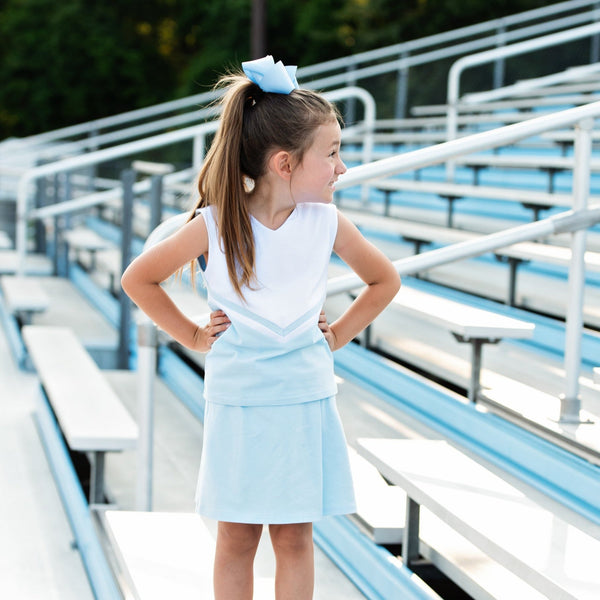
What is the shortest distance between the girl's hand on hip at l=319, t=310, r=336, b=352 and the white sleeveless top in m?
0.07

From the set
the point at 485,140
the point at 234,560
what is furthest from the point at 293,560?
the point at 485,140

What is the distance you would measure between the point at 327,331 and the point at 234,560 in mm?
446

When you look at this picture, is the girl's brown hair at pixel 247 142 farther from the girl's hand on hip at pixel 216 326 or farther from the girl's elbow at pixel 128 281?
the girl's elbow at pixel 128 281

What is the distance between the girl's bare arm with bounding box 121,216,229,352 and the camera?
1.78m

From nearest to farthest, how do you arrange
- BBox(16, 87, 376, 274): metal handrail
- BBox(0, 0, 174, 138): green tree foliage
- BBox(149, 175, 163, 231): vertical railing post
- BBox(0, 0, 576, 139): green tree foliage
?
BBox(149, 175, 163, 231): vertical railing post < BBox(16, 87, 376, 274): metal handrail < BBox(0, 0, 576, 139): green tree foliage < BBox(0, 0, 174, 138): green tree foliage

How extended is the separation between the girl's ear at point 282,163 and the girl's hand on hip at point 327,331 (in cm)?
28

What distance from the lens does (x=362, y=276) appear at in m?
1.90

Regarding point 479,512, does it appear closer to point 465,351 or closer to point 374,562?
point 374,562

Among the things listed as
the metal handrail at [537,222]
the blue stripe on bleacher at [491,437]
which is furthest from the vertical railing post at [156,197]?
the metal handrail at [537,222]

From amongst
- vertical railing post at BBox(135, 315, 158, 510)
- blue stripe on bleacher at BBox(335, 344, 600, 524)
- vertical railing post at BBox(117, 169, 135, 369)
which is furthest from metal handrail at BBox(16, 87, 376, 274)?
vertical railing post at BBox(135, 315, 158, 510)

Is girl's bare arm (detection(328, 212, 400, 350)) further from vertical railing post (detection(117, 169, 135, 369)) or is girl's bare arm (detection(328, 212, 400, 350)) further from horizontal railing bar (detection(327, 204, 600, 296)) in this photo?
vertical railing post (detection(117, 169, 135, 369))

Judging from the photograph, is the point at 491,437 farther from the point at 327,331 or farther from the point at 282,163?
the point at 282,163

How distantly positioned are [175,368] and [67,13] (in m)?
24.6

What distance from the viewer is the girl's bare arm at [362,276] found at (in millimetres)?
1836
